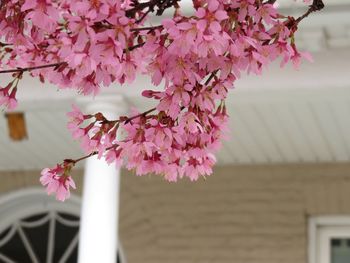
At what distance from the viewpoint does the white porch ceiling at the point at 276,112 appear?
5.09 meters

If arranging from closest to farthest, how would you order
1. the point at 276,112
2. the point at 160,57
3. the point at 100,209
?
the point at 160,57 → the point at 100,209 → the point at 276,112

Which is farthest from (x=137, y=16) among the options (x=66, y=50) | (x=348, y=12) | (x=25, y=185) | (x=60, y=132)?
(x=25, y=185)

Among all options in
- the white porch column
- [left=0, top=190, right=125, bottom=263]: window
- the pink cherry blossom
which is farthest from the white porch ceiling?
the pink cherry blossom

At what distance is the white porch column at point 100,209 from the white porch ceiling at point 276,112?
0.40 feet

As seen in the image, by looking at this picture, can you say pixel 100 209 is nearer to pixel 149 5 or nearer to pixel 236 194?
pixel 236 194

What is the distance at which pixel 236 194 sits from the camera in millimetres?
7535

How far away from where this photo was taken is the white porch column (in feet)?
17.0

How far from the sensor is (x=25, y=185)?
26.9 feet

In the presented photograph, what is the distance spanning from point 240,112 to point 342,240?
186 cm

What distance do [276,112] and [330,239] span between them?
1.71 metres

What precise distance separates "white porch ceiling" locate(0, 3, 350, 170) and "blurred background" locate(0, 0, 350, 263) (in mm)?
14

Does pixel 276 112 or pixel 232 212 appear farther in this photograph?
pixel 232 212

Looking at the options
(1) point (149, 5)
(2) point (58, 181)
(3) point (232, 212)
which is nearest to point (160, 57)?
(1) point (149, 5)

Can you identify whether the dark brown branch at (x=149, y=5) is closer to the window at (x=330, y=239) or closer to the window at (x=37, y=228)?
the window at (x=330, y=239)
